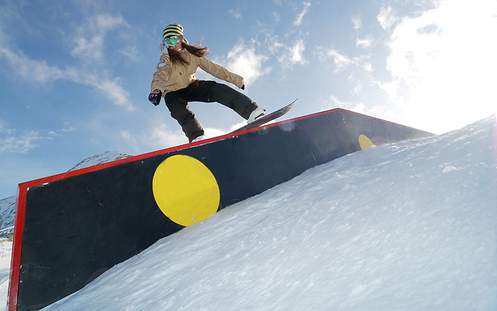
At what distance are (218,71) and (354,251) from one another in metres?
2.78

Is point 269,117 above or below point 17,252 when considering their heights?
above

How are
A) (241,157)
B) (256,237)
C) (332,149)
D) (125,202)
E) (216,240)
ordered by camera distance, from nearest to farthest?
(256,237) → (216,240) → (125,202) → (241,157) → (332,149)

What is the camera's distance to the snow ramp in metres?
1.84

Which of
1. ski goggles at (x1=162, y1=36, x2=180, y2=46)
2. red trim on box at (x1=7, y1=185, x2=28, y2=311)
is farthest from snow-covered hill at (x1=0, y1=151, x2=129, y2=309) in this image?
ski goggles at (x1=162, y1=36, x2=180, y2=46)

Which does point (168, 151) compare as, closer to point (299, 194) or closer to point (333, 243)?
point (299, 194)

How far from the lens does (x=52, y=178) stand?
1975 mm

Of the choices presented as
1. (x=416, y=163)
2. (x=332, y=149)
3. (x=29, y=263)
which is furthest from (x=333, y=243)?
(x=332, y=149)

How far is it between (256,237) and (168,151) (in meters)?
1.18

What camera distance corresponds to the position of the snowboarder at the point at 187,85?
3.21 meters

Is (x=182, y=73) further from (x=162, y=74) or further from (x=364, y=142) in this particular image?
(x=364, y=142)

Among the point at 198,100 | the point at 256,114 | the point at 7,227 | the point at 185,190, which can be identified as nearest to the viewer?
the point at 185,190

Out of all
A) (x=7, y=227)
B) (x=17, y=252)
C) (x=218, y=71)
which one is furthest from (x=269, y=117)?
(x=7, y=227)

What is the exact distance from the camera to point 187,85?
3332mm

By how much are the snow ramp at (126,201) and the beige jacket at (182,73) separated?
817mm
